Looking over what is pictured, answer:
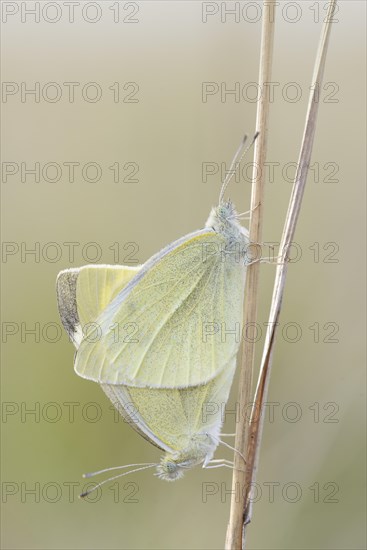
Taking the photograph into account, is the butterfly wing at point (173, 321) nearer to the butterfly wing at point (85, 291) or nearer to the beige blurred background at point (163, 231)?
the butterfly wing at point (85, 291)

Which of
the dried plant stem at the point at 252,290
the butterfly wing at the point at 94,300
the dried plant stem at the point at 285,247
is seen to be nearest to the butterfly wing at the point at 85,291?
the butterfly wing at the point at 94,300

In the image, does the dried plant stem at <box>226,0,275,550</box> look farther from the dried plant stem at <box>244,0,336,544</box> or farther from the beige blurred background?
the beige blurred background

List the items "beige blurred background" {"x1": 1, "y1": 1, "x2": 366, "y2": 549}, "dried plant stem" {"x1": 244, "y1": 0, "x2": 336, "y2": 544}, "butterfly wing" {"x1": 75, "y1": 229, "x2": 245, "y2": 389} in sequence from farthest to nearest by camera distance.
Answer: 1. "beige blurred background" {"x1": 1, "y1": 1, "x2": 366, "y2": 549}
2. "butterfly wing" {"x1": 75, "y1": 229, "x2": 245, "y2": 389}
3. "dried plant stem" {"x1": 244, "y1": 0, "x2": 336, "y2": 544}

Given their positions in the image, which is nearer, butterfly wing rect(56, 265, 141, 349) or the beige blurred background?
butterfly wing rect(56, 265, 141, 349)

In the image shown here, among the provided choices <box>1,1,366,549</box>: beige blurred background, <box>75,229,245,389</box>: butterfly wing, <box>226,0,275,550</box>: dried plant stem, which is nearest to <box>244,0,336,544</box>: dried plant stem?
<box>226,0,275,550</box>: dried plant stem

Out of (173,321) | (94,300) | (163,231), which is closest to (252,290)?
(173,321)

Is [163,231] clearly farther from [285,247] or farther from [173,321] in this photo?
[285,247]
